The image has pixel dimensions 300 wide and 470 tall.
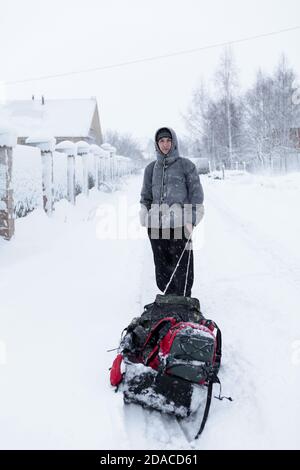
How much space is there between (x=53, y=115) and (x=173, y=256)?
4073 centimetres

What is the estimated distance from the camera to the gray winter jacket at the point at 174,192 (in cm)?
412

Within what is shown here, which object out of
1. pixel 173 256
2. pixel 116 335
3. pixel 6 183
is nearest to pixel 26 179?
pixel 6 183

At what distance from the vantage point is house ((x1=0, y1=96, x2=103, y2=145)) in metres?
39.7

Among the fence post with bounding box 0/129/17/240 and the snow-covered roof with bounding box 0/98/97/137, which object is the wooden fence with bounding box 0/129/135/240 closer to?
the fence post with bounding box 0/129/17/240

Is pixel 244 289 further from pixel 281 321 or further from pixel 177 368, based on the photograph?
pixel 177 368

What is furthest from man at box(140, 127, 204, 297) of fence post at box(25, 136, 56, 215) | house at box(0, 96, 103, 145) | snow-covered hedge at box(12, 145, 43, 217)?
house at box(0, 96, 103, 145)

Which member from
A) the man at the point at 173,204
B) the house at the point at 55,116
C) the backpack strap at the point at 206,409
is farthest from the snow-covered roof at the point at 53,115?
the backpack strap at the point at 206,409

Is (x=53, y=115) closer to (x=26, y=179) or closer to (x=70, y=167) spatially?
(x=70, y=167)

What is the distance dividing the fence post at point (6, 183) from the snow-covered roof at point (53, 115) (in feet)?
110

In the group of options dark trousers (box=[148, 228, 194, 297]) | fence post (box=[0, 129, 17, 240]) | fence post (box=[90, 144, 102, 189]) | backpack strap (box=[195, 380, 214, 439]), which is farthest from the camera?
fence post (box=[90, 144, 102, 189])

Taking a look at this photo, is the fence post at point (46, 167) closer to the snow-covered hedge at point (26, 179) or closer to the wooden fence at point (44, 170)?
the wooden fence at point (44, 170)

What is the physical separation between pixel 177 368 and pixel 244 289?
9.16 ft

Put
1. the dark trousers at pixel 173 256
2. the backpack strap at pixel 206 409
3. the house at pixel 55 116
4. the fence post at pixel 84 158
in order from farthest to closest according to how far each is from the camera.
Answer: the house at pixel 55 116 < the fence post at pixel 84 158 < the dark trousers at pixel 173 256 < the backpack strap at pixel 206 409

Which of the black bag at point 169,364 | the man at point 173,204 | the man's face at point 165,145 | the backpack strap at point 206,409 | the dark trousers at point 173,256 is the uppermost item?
the man's face at point 165,145
